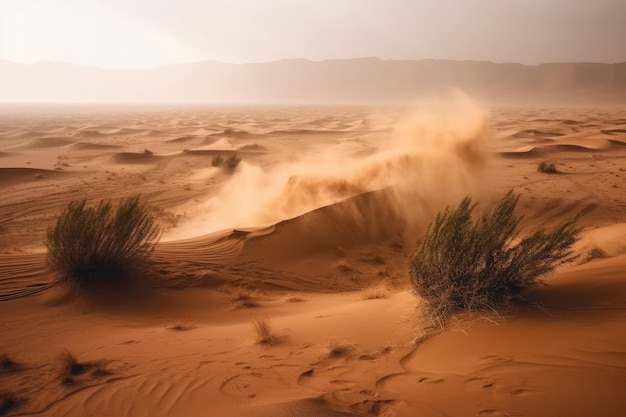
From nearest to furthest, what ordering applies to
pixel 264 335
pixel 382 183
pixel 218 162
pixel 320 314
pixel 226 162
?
pixel 264 335 < pixel 320 314 < pixel 382 183 < pixel 226 162 < pixel 218 162

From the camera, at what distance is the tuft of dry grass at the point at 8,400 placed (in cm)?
372

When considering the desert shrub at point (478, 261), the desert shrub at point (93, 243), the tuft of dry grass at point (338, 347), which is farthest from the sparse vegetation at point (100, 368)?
the desert shrub at point (478, 261)

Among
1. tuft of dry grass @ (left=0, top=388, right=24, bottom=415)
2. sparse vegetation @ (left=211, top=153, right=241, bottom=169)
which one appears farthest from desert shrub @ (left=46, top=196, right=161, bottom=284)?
sparse vegetation @ (left=211, top=153, right=241, bottom=169)

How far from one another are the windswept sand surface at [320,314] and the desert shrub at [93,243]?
1.39 ft

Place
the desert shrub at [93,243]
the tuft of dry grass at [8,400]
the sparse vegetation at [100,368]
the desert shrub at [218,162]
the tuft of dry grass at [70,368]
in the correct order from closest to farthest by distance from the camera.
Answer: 1. the tuft of dry grass at [8,400]
2. the tuft of dry grass at [70,368]
3. the sparse vegetation at [100,368]
4. the desert shrub at [93,243]
5. the desert shrub at [218,162]

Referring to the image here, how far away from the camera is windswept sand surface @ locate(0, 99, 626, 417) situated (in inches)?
140

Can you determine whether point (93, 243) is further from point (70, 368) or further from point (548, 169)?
point (548, 169)

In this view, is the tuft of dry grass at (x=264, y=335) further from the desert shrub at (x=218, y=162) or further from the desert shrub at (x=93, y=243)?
the desert shrub at (x=218, y=162)

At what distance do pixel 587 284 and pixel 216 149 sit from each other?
22.4 m

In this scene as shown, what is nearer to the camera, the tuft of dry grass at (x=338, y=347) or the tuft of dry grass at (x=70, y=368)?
the tuft of dry grass at (x=70, y=368)

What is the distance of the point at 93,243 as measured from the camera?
22.6 ft

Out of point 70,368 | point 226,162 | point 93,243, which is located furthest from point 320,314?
point 226,162

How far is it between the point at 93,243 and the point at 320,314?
13.0 feet

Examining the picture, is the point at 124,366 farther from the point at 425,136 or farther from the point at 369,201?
the point at 425,136
